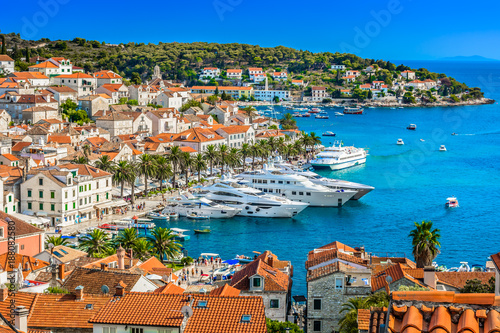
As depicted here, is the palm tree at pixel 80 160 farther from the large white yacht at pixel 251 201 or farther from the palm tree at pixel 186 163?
the palm tree at pixel 186 163

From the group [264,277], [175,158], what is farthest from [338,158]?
[264,277]

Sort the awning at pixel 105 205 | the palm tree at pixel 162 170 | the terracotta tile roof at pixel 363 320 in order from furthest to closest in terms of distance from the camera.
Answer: the palm tree at pixel 162 170, the awning at pixel 105 205, the terracotta tile roof at pixel 363 320

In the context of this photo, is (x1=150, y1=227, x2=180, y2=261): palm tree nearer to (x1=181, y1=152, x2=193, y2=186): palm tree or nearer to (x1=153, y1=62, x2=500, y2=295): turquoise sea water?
(x1=153, y1=62, x2=500, y2=295): turquoise sea water

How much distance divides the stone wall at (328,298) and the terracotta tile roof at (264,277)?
1.44 meters

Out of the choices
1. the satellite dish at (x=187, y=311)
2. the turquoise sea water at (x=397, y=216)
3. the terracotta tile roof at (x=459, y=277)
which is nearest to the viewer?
the satellite dish at (x=187, y=311)

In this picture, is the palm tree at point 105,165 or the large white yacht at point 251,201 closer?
the large white yacht at point 251,201

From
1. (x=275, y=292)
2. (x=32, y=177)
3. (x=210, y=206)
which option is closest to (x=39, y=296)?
(x=275, y=292)

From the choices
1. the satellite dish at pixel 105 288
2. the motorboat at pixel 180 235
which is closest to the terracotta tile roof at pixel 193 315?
the satellite dish at pixel 105 288

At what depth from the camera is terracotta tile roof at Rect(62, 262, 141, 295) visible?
2395cm

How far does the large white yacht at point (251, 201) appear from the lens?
60219 mm

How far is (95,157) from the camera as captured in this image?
6594 centimetres

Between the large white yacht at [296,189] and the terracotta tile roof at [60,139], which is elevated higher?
the terracotta tile roof at [60,139]

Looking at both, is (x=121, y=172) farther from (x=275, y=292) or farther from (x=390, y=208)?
(x=275, y=292)

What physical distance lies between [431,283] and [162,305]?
12.3 m
